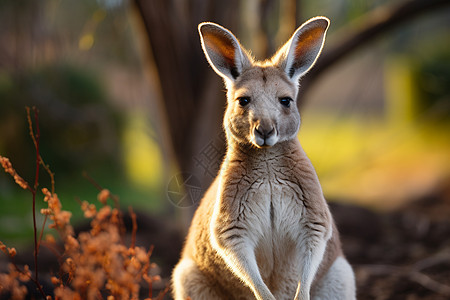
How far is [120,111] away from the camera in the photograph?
9.76 meters

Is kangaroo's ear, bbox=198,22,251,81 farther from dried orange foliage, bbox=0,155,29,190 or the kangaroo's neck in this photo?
dried orange foliage, bbox=0,155,29,190

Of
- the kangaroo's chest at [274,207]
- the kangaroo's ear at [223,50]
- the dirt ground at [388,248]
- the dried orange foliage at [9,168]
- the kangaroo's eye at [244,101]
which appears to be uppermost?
the kangaroo's ear at [223,50]

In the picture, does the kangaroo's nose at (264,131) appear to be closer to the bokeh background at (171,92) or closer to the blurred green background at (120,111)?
the bokeh background at (171,92)

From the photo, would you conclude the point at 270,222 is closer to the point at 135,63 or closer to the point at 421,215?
the point at 421,215

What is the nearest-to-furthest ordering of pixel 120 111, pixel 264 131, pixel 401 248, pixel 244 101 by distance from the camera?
pixel 264 131, pixel 244 101, pixel 401 248, pixel 120 111

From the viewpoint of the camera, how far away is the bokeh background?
5148 mm

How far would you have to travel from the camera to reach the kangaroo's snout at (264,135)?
7.40 feet

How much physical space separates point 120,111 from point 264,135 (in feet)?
25.7

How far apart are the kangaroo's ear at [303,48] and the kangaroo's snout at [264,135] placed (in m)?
0.44

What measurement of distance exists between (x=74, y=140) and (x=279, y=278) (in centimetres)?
687

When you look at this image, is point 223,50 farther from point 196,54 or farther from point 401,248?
point 401,248

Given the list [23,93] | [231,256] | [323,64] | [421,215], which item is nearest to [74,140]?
[23,93]

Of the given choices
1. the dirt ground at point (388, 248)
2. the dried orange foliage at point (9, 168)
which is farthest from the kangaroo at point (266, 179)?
the dirt ground at point (388, 248)

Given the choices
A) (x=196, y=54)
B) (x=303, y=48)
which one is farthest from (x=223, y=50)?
(x=196, y=54)
